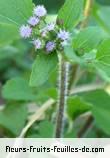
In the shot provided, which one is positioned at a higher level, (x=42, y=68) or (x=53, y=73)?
(x=53, y=73)

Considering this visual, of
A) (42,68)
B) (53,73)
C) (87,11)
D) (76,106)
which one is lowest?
(42,68)

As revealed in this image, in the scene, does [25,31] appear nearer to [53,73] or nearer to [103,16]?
[53,73]

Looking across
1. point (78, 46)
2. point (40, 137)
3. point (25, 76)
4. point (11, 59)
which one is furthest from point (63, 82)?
point (11, 59)

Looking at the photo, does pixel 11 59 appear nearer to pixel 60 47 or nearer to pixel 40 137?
pixel 40 137

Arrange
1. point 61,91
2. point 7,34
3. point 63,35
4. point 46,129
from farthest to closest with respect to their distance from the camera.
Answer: point 7,34 → point 46,129 → point 61,91 → point 63,35

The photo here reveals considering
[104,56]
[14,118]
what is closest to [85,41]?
[104,56]

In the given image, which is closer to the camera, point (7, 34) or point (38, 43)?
point (38, 43)

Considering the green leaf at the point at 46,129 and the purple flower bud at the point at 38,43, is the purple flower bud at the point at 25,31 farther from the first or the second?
the green leaf at the point at 46,129

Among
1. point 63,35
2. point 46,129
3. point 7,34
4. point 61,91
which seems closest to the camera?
point 63,35
